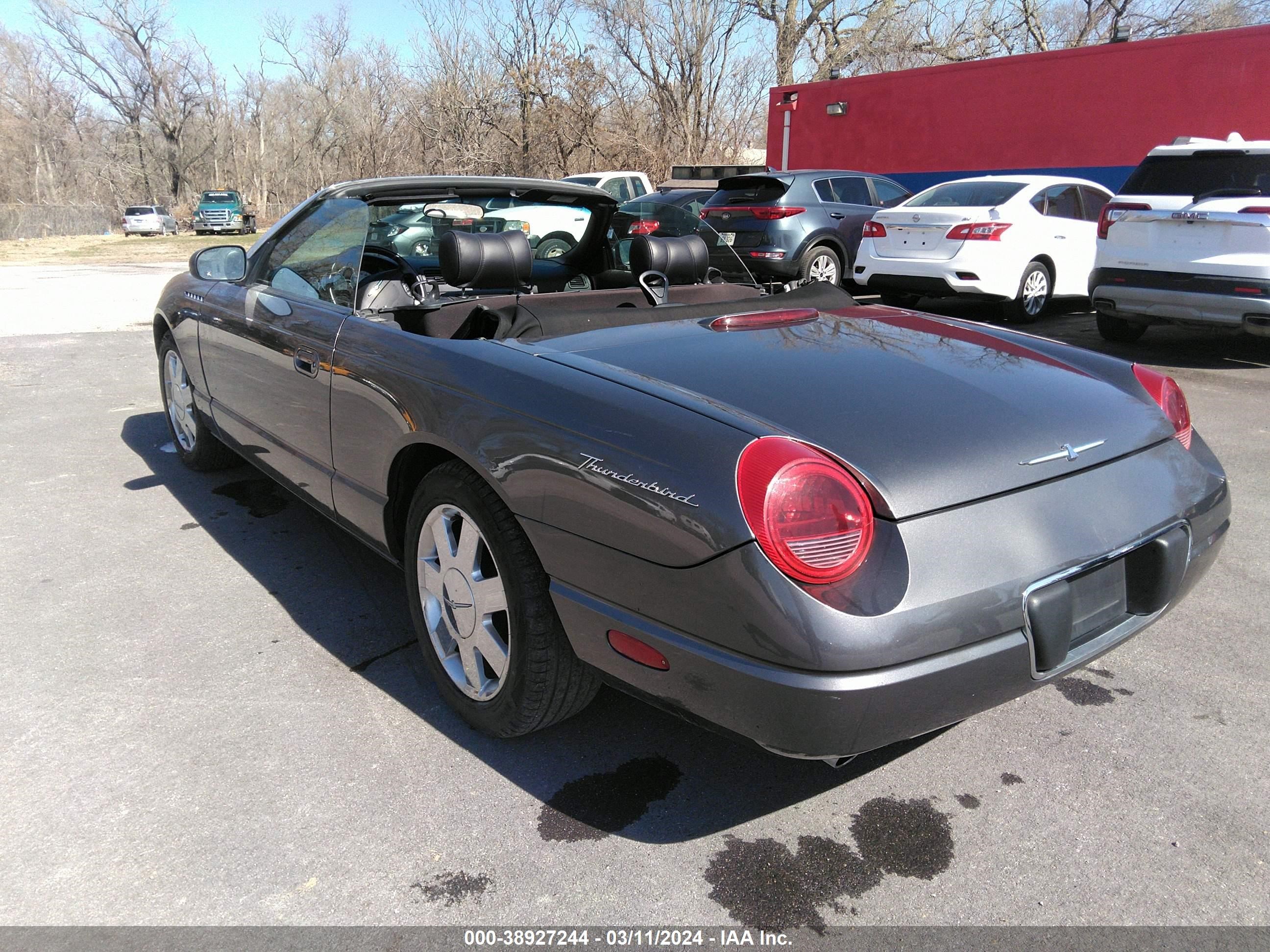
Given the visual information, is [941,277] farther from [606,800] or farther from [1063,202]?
[606,800]

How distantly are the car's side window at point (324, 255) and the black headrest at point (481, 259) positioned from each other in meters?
0.32

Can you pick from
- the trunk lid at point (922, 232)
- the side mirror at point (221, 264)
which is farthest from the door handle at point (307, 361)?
the trunk lid at point (922, 232)

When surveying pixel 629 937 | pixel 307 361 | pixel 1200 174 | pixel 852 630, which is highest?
pixel 1200 174

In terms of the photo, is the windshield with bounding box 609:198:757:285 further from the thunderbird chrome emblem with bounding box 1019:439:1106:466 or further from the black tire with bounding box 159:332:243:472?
the black tire with bounding box 159:332:243:472

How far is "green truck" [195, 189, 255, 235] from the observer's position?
38344 mm

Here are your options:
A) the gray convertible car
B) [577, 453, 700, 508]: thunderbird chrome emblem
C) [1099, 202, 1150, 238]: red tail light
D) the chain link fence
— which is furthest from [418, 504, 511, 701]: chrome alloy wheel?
the chain link fence

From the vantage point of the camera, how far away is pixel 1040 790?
2.38m

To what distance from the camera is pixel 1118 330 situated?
8602 mm

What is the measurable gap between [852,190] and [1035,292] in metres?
2.95

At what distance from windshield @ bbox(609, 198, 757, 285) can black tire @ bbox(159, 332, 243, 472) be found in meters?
2.21

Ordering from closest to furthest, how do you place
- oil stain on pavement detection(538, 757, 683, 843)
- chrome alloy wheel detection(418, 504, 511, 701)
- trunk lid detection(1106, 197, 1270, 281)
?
oil stain on pavement detection(538, 757, 683, 843), chrome alloy wheel detection(418, 504, 511, 701), trunk lid detection(1106, 197, 1270, 281)

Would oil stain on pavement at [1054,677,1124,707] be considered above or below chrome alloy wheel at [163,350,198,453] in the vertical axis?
below

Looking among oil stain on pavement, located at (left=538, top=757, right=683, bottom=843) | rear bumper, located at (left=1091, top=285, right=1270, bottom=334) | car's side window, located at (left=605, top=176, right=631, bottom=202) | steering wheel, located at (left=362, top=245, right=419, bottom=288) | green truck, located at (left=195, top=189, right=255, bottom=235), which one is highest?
green truck, located at (left=195, top=189, right=255, bottom=235)

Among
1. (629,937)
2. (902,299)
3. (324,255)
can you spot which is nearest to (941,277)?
(902,299)
